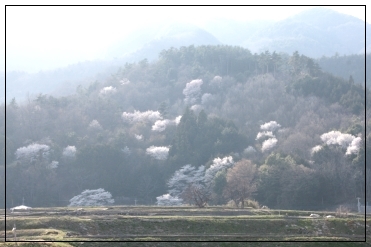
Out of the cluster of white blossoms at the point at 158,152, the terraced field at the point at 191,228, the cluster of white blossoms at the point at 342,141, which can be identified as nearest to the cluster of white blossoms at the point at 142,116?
the cluster of white blossoms at the point at 158,152

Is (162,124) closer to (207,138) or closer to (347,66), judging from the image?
(207,138)

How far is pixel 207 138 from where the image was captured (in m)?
64.1

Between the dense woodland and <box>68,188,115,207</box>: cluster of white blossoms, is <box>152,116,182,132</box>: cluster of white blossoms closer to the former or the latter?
the dense woodland

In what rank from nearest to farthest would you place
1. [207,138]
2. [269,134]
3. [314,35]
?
[207,138] < [269,134] < [314,35]

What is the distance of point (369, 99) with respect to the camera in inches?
2707

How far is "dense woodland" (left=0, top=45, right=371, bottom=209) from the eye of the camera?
51569mm

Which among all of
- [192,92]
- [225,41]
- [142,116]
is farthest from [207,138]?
[225,41]

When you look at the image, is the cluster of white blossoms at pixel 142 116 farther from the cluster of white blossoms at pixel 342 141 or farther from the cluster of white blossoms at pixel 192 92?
the cluster of white blossoms at pixel 342 141

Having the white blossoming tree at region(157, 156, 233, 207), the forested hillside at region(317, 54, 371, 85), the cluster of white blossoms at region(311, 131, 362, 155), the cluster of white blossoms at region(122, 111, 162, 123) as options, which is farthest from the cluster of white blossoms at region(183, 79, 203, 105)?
the cluster of white blossoms at region(311, 131, 362, 155)

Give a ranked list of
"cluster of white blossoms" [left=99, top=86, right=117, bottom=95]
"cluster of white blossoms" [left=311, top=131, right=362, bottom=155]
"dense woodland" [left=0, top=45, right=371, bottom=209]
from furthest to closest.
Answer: "cluster of white blossoms" [left=99, top=86, right=117, bottom=95] → "cluster of white blossoms" [left=311, top=131, right=362, bottom=155] → "dense woodland" [left=0, top=45, right=371, bottom=209]

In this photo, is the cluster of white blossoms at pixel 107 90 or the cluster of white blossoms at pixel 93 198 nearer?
the cluster of white blossoms at pixel 93 198

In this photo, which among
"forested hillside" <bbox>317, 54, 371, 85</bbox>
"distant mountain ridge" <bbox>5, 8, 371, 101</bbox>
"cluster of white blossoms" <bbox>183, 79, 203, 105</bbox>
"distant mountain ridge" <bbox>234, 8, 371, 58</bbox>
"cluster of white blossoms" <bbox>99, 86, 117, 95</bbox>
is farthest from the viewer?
"distant mountain ridge" <bbox>234, 8, 371, 58</bbox>

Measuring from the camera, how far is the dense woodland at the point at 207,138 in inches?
2030

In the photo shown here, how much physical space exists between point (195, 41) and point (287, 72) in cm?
6019
